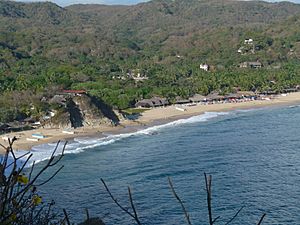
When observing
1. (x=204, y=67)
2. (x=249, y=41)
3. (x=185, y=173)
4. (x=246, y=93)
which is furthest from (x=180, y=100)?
(x=249, y=41)

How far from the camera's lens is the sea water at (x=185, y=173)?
752 inches

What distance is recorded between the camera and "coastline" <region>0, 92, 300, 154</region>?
122 ft

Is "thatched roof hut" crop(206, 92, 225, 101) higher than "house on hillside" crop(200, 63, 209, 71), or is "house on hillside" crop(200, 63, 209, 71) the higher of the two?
"house on hillside" crop(200, 63, 209, 71)

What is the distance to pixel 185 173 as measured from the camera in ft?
81.1

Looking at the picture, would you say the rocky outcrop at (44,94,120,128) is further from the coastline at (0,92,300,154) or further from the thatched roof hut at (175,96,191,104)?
the thatched roof hut at (175,96,191,104)

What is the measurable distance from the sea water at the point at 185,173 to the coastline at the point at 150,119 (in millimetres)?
1797

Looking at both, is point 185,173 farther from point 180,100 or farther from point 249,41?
point 249,41

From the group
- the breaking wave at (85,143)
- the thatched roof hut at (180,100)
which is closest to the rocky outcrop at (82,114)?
the breaking wave at (85,143)

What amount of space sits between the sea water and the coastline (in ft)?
5.90

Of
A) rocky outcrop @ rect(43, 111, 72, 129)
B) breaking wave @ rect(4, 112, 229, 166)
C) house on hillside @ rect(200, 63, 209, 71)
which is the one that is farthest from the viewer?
house on hillside @ rect(200, 63, 209, 71)

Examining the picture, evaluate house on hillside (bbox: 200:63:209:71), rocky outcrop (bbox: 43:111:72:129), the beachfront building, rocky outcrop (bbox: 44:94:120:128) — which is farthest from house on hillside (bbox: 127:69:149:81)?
rocky outcrop (bbox: 43:111:72:129)

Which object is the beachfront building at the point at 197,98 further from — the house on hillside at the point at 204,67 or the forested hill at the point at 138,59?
the house on hillside at the point at 204,67

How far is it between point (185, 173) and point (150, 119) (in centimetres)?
2312

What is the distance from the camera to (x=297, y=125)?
4116 cm
